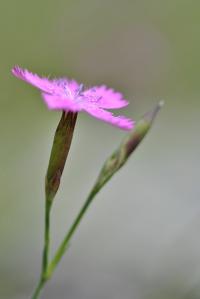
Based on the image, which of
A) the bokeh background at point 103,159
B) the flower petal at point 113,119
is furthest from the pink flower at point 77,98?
the bokeh background at point 103,159

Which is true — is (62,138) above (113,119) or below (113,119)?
below

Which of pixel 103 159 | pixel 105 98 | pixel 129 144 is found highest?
pixel 129 144

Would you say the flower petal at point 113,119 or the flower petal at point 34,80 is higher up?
the flower petal at point 113,119

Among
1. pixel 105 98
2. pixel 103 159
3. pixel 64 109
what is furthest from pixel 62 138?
pixel 103 159

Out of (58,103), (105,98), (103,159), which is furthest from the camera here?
(103,159)

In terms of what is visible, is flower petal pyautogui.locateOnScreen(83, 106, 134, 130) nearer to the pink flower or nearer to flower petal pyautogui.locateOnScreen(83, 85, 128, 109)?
the pink flower

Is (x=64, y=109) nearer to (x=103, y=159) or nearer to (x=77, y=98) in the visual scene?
(x=77, y=98)

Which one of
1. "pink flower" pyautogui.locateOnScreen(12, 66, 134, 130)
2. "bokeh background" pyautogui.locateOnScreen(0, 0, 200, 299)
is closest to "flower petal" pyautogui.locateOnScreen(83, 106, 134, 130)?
"pink flower" pyautogui.locateOnScreen(12, 66, 134, 130)

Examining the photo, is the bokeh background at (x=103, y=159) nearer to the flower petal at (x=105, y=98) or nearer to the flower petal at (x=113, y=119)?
the flower petal at (x=105, y=98)
